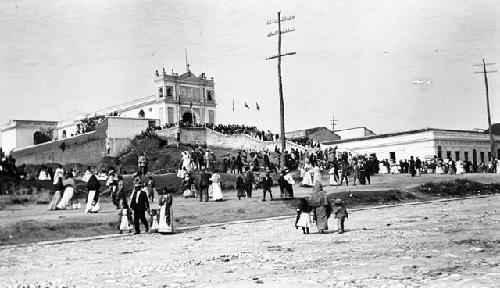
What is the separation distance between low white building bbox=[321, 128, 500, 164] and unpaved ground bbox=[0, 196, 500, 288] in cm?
3499

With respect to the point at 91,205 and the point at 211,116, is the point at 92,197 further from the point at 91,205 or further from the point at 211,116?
the point at 211,116

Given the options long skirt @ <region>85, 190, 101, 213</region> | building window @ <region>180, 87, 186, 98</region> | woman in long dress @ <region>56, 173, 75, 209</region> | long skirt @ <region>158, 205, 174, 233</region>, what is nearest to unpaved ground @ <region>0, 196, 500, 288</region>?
long skirt @ <region>158, 205, 174, 233</region>

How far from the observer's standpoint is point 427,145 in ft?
170

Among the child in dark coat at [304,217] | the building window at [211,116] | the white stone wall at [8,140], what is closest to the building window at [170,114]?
the building window at [211,116]

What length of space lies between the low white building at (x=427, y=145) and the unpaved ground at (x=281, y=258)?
115 ft

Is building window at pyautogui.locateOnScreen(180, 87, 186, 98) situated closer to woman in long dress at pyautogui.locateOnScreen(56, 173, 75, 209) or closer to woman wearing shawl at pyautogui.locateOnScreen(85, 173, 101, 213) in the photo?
woman in long dress at pyautogui.locateOnScreen(56, 173, 75, 209)

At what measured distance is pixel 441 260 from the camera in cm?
1032

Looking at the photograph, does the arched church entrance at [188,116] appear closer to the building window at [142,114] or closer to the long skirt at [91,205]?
the building window at [142,114]

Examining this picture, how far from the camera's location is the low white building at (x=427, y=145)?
170ft

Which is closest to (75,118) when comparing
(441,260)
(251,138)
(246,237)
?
(251,138)

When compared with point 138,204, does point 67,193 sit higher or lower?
higher

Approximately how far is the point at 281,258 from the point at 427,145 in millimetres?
42859

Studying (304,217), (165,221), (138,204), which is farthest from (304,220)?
(138,204)

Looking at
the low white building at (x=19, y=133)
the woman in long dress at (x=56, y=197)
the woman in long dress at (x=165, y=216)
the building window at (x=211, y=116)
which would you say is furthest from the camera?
the low white building at (x=19, y=133)
